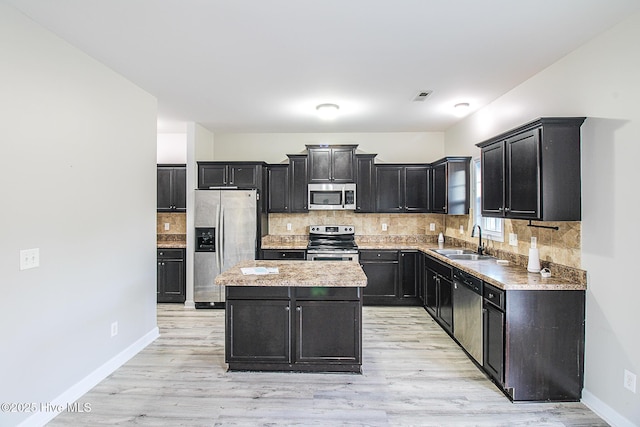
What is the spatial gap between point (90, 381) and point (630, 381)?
12.9 feet

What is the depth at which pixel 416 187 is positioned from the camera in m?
5.35

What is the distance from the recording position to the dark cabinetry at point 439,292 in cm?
385

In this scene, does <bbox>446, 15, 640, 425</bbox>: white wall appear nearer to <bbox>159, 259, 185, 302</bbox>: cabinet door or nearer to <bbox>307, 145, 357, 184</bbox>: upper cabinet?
<bbox>307, 145, 357, 184</bbox>: upper cabinet

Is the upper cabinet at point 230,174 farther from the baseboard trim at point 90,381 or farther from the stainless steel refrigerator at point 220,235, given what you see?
the baseboard trim at point 90,381

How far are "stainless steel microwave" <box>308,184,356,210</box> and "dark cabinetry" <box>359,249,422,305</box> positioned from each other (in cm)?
81

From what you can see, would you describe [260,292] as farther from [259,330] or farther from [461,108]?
[461,108]

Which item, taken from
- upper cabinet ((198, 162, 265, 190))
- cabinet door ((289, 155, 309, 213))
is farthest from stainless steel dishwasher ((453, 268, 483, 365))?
upper cabinet ((198, 162, 265, 190))

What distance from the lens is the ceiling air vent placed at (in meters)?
3.65

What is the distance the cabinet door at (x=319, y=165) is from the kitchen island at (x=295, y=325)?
2.57 meters

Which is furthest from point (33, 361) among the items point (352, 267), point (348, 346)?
point (352, 267)

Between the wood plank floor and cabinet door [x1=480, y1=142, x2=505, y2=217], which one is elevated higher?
cabinet door [x1=480, y1=142, x2=505, y2=217]

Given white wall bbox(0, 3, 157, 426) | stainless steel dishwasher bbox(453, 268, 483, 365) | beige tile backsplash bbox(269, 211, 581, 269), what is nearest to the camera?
white wall bbox(0, 3, 157, 426)

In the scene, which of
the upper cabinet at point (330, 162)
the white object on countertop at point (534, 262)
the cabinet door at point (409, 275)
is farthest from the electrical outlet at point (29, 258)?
A: the cabinet door at point (409, 275)

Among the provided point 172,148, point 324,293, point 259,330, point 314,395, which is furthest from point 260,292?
point 172,148
